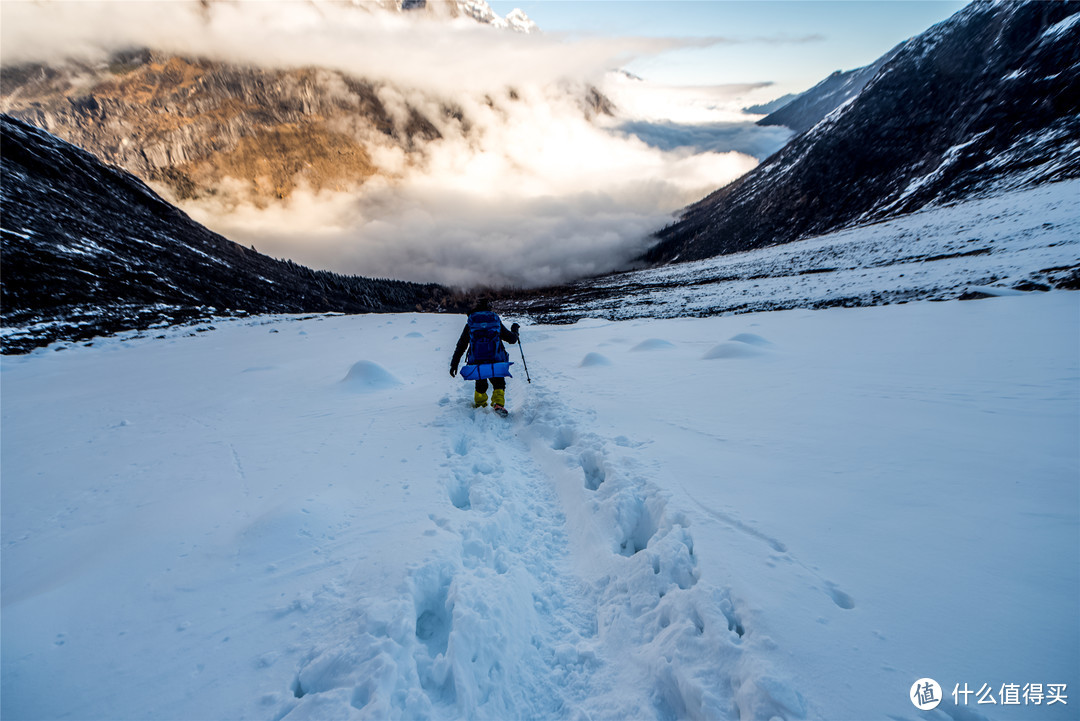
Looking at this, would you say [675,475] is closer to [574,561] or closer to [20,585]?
[574,561]

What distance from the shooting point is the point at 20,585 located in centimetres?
361

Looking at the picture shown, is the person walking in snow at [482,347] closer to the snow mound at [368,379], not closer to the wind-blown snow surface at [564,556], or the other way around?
the wind-blown snow surface at [564,556]

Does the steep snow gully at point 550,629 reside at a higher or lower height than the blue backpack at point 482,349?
lower

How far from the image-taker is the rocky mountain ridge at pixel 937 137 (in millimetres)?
76625

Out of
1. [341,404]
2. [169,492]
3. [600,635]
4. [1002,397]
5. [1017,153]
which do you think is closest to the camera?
[600,635]

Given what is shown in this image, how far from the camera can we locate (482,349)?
8.31 m

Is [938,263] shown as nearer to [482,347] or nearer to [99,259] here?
[482,347]

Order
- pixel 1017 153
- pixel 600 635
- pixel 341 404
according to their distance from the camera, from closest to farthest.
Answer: pixel 600 635, pixel 341 404, pixel 1017 153

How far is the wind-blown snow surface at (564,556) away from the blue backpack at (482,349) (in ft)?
3.39

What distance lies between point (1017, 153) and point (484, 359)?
117 metres

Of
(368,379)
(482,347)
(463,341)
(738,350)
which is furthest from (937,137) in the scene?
(368,379)

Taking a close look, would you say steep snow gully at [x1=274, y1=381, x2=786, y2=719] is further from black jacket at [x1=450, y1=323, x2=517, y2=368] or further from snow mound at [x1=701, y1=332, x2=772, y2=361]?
snow mound at [x1=701, y1=332, x2=772, y2=361]

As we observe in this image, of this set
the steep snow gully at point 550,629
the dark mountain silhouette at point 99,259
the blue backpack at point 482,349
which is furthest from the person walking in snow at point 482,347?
the dark mountain silhouette at point 99,259

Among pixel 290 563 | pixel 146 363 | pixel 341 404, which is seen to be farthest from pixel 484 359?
pixel 146 363
